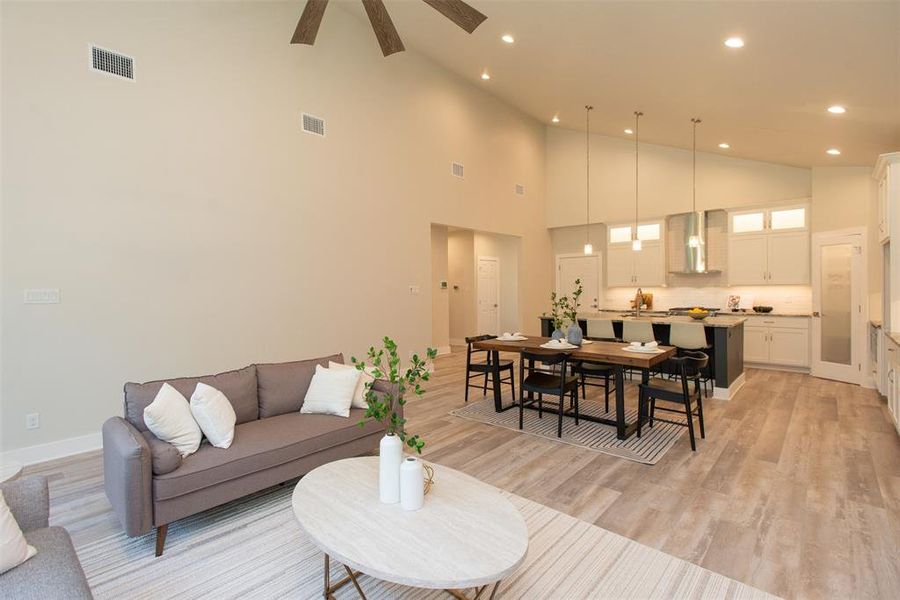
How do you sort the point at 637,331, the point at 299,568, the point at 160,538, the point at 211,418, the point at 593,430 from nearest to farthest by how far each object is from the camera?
the point at 299,568
the point at 160,538
the point at 211,418
the point at 593,430
the point at 637,331

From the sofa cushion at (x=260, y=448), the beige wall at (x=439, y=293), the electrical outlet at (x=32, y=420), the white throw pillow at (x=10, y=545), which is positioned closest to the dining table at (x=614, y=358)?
the sofa cushion at (x=260, y=448)

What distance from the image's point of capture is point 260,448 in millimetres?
2695

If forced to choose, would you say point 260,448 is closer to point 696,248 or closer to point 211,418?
point 211,418

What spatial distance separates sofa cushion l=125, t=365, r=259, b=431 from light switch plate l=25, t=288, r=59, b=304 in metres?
1.57

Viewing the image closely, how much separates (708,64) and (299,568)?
5055 mm

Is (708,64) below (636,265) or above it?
above

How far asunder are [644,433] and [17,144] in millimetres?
5829

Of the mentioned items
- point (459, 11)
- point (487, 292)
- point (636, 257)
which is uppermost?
point (459, 11)

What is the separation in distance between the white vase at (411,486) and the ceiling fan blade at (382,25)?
2.75 meters

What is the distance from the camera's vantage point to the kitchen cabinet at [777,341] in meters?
6.64

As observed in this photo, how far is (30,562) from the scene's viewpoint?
59.7 inches

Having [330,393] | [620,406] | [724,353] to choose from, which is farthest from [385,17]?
[724,353]

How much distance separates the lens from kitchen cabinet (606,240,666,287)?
8289mm

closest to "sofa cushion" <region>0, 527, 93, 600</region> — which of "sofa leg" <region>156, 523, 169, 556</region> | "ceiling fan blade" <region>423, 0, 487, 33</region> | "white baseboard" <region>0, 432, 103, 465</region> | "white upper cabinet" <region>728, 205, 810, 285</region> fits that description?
"sofa leg" <region>156, 523, 169, 556</region>
